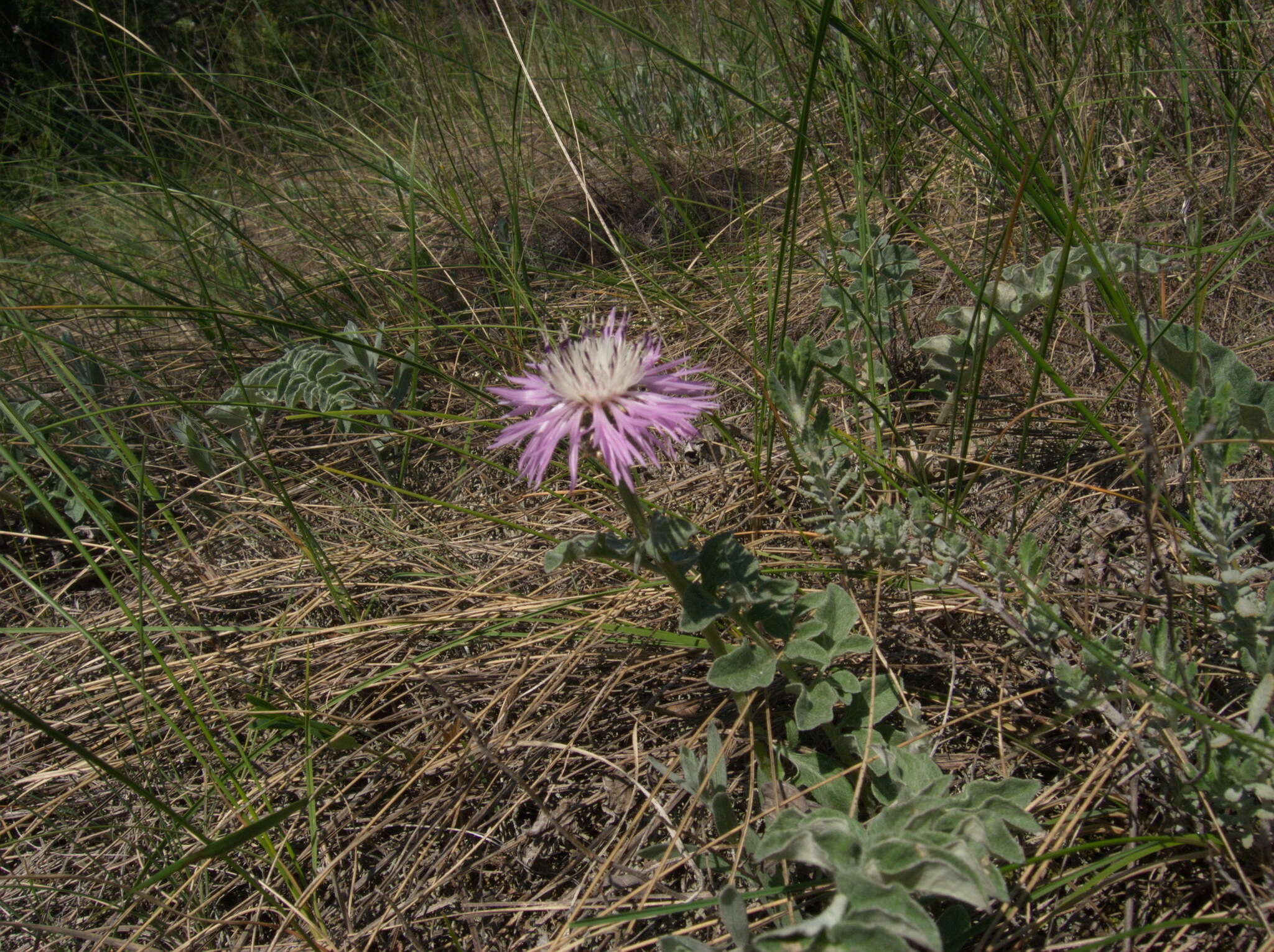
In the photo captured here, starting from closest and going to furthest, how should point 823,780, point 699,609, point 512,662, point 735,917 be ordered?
point 735,917, point 699,609, point 823,780, point 512,662

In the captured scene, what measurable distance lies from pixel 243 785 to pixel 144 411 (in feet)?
4.54

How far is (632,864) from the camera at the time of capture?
136cm

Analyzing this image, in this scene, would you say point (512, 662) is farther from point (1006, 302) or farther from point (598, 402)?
point (1006, 302)

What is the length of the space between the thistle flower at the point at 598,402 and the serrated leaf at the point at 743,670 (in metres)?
0.30

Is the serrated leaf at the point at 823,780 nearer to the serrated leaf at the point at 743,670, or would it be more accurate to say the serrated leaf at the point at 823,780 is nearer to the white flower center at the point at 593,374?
the serrated leaf at the point at 743,670

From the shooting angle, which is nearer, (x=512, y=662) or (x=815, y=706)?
(x=815, y=706)

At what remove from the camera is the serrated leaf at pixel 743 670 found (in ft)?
3.93

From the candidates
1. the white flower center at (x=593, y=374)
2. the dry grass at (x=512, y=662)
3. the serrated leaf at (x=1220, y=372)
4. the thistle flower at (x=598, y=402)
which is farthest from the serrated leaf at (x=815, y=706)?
the serrated leaf at (x=1220, y=372)

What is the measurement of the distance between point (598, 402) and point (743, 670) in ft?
1.45

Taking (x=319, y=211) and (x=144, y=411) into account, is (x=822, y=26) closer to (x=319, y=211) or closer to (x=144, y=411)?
(x=144, y=411)

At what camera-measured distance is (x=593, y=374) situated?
1250mm

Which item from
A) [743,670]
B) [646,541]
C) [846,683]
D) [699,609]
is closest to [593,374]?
[646,541]

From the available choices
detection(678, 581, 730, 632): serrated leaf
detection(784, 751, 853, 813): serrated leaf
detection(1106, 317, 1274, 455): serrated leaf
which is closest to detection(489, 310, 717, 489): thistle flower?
detection(678, 581, 730, 632): serrated leaf

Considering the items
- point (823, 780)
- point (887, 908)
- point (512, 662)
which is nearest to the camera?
point (887, 908)
